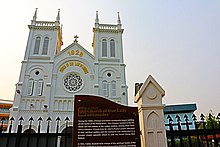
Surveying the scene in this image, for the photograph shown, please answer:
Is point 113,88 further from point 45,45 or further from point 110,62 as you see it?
point 45,45

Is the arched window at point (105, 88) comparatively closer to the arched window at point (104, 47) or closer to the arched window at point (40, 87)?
the arched window at point (104, 47)

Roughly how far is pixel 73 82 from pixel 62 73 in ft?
5.71

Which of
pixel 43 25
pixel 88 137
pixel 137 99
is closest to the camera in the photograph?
pixel 88 137

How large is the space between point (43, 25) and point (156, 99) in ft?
79.2

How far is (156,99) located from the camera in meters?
3.69

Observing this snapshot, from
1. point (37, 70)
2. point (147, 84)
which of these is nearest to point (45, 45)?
point (37, 70)

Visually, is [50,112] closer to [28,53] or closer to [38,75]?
[38,75]

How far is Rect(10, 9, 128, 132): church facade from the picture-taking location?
20547 mm

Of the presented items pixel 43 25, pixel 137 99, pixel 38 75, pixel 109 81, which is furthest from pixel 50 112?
pixel 137 99

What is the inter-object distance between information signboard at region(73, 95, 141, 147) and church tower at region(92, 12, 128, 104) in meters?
17.8

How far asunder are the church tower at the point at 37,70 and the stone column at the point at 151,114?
18132 millimetres

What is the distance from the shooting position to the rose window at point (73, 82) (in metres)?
22.1

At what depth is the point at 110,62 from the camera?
23812 mm

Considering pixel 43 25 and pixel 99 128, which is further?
pixel 43 25
